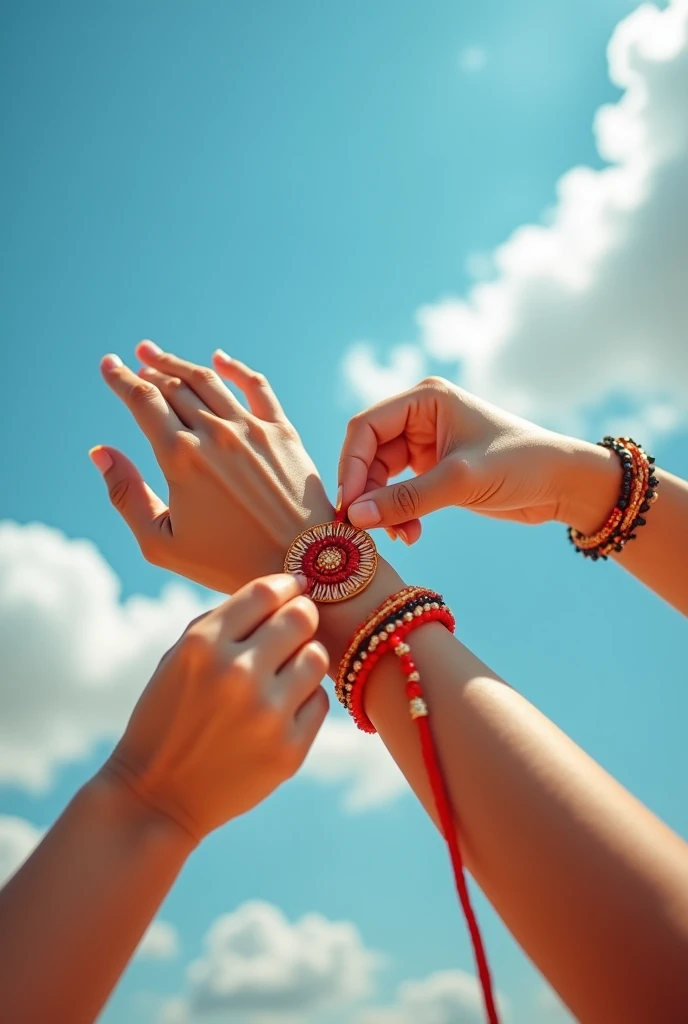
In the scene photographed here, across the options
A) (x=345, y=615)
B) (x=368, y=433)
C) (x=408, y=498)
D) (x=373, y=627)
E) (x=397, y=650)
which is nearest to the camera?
(x=397, y=650)

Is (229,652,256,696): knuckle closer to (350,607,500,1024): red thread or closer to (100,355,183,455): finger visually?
(350,607,500,1024): red thread

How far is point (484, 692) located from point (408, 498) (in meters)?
1.05

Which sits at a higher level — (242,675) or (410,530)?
(410,530)

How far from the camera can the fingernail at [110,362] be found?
12.5ft

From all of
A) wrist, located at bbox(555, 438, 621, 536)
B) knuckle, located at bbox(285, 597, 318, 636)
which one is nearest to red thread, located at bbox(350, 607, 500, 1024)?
knuckle, located at bbox(285, 597, 318, 636)

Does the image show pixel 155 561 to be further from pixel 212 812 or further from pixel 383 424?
pixel 212 812

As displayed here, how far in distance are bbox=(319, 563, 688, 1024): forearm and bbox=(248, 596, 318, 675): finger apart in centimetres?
51

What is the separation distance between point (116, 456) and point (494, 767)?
2.39 m

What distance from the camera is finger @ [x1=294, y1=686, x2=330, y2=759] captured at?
1.97 meters

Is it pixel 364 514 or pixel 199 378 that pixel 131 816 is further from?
pixel 199 378

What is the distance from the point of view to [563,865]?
1.80m

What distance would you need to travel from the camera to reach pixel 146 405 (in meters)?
3.59

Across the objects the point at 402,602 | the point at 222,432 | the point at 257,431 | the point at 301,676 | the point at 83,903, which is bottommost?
the point at 83,903

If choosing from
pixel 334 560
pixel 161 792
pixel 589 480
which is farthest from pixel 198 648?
pixel 589 480
